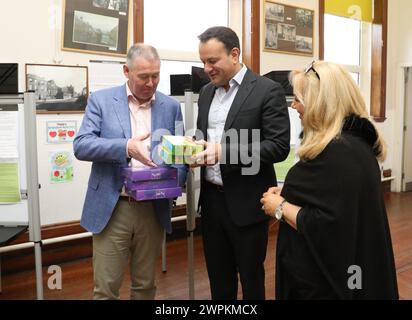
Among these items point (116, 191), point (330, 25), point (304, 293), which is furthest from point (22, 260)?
point (330, 25)

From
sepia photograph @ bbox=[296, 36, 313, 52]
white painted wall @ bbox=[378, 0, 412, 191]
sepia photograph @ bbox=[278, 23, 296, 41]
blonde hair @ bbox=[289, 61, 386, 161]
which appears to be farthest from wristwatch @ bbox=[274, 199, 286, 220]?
white painted wall @ bbox=[378, 0, 412, 191]

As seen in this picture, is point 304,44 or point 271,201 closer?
point 271,201

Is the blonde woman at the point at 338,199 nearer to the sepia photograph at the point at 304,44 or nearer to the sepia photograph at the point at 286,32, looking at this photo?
the sepia photograph at the point at 286,32

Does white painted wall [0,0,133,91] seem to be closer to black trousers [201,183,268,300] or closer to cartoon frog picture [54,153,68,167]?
cartoon frog picture [54,153,68,167]

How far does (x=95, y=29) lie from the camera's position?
3.29 metres

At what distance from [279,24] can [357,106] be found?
11.7ft

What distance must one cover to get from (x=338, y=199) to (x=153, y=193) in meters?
0.74

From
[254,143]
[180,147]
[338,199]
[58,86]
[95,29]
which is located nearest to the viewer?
[338,199]

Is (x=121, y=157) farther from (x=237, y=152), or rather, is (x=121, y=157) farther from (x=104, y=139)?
(x=237, y=152)

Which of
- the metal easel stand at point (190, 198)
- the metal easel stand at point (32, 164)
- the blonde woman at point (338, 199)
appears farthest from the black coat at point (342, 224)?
the metal easel stand at point (32, 164)

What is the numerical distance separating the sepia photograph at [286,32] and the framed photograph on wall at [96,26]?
1.91 m

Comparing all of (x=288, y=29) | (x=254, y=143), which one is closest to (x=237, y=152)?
(x=254, y=143)

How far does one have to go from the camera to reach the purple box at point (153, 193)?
1.61 m

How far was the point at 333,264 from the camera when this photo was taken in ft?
4.20
